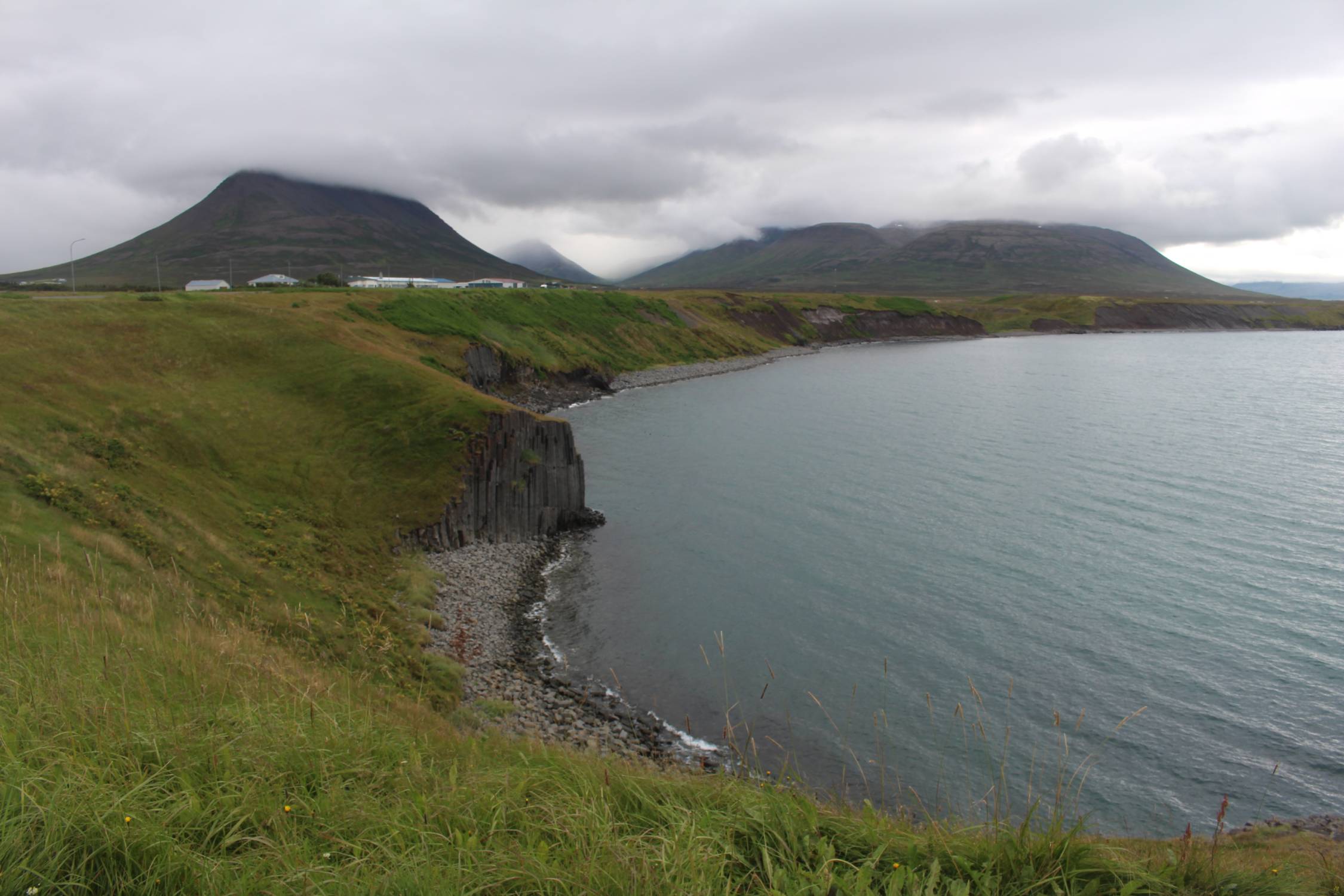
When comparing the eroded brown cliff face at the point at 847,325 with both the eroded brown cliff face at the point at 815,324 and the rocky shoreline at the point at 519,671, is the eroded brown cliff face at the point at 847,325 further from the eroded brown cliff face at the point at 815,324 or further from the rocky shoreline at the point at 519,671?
the rocky shoreline at the point at 519,671

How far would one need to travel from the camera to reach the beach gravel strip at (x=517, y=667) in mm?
21500

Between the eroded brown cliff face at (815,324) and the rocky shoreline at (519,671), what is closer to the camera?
the rocky shoreline at (519,671)

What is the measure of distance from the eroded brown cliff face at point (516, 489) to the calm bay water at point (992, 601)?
3.15 meters

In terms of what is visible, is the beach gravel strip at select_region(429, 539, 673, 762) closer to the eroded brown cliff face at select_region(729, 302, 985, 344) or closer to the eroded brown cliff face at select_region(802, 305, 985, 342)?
the eroded brown cliff face at select_region(729, 302, 985, 344)

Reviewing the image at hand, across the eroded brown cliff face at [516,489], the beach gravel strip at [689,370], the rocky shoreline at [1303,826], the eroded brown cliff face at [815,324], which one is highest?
the eroded brown cliff face at [815,324]

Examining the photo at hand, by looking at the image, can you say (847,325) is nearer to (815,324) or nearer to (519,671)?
(815,324)

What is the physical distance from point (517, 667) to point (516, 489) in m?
14.7

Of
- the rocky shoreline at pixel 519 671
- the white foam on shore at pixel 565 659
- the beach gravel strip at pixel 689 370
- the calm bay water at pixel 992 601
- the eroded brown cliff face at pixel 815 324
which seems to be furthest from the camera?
the eroded brown cliff face at pixel 815 324

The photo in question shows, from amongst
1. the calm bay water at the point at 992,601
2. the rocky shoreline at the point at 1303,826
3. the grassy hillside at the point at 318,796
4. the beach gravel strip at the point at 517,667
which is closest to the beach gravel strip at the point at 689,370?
the calm bay water at the point at 992,601

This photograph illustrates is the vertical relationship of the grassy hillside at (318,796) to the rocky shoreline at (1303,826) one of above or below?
above

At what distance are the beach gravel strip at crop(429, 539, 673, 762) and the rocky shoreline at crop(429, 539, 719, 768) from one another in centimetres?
4

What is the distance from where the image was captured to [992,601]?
30.3 metres

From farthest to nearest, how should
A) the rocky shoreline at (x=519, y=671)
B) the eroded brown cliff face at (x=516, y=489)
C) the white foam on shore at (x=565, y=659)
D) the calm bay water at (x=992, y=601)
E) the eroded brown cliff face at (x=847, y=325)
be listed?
the eroded brown cliff face at (x=847, y=325), the eroded brown cliff face at (x=516, y=489), the rocky shoreline at (x=519, y=671), the white foam on shore at (x=565, y=659), the calm bay water at (x=992, y=601)

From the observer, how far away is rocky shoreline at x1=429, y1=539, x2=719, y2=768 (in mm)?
21297
